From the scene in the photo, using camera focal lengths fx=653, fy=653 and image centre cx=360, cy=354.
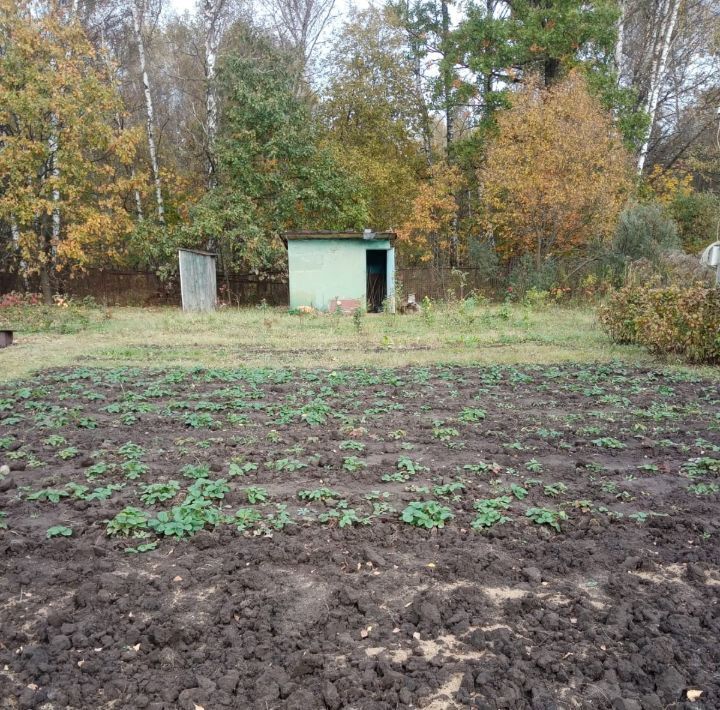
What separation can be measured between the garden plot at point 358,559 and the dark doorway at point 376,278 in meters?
15.8

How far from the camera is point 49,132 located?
61.2 ft

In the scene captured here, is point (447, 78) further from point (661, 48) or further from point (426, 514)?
point (426, 514)

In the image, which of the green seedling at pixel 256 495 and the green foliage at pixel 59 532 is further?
the green seedling at pixel 256 495

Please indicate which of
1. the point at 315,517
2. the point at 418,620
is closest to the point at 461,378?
the point at 315,517

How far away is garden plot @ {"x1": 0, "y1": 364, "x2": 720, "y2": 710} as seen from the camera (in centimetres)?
230

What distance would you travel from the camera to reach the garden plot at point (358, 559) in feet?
7.54

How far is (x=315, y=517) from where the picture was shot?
143 inches

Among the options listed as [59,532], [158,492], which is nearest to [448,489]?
[158,492]

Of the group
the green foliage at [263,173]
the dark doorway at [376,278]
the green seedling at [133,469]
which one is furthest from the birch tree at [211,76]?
the green seedling at [133,469]

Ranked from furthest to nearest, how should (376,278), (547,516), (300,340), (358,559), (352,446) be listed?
(376,278), (300,340), (352,446), (547,516), (358,559)

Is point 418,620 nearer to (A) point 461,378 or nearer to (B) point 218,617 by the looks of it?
(B) point 218,617

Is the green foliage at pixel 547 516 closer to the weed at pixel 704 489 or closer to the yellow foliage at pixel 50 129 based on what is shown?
the weed at pixel 704 489

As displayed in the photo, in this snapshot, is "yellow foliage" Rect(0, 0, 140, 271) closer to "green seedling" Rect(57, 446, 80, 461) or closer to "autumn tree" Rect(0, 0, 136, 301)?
"autumn tree" Rect(0, 0, 136, 301)

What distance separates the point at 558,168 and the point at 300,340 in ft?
43.6
